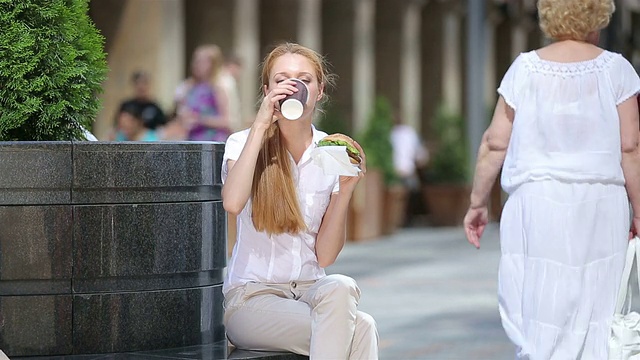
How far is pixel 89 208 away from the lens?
5133 mm

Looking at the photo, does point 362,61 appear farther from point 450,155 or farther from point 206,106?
point 206,106

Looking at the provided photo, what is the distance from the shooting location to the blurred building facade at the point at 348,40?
1839cm

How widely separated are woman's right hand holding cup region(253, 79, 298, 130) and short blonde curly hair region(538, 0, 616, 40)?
1.37 m

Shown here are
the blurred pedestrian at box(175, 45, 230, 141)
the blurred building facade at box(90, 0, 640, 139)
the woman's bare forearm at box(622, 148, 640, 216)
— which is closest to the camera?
the woman's bare forearm at box(622, 148, 640, 216)

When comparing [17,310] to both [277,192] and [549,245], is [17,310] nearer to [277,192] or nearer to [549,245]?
[277,192]

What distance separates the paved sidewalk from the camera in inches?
350

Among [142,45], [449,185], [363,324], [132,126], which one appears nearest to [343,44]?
[449,185]

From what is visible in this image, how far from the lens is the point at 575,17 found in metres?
5.71

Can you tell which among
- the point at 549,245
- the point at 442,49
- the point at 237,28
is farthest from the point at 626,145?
the point at 442,49

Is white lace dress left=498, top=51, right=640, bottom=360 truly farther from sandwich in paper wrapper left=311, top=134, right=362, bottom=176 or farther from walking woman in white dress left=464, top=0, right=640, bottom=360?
sandwich in paper wrapper left=311, top=134, right=362, bottom=176

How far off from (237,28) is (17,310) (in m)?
16.7

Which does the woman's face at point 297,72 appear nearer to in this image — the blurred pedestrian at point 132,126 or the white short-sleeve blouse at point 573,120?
the white short-sleeve blouse at point 573,120

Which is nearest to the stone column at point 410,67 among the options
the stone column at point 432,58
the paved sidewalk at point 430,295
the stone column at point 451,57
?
the stone column at point 432,58

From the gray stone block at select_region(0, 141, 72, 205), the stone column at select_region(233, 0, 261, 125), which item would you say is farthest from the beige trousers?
the stone column at select_region(233, 0, 261, 125)
